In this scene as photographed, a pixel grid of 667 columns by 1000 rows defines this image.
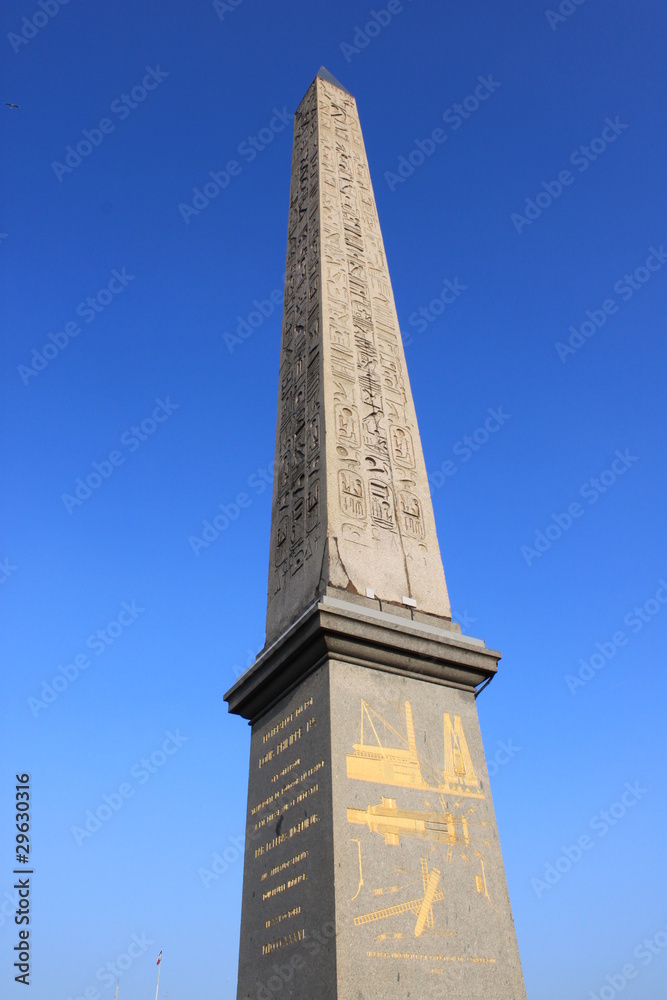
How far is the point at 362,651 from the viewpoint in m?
5.40

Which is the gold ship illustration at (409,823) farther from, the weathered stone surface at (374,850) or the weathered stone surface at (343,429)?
the weathered stone surface at (343,429)

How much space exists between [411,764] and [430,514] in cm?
231

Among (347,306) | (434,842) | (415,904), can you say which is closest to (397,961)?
(415,904)

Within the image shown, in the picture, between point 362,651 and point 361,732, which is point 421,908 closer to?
point 361,732

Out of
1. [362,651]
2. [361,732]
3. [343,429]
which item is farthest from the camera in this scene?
[343,429]

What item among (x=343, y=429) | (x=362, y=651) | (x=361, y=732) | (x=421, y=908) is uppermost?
(x=343, y=429)

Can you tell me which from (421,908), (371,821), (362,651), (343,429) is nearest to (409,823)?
(371,821)

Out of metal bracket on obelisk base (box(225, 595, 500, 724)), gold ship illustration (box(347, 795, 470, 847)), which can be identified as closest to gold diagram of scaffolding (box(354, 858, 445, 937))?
gold ship illustration (box(347, 795, 470, 847))

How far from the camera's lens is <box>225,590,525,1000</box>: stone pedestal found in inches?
176

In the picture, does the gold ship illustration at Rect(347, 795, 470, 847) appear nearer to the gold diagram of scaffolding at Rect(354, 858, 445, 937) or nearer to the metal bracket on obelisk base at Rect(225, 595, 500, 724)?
the gold diagram of scaffolding at Rect(354, 858, 445, 937)

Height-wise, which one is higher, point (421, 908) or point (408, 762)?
point (408, 762)

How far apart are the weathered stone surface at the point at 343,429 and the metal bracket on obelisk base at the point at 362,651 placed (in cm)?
41

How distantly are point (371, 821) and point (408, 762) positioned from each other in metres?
0.50

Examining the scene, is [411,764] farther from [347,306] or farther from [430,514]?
[347,306]
